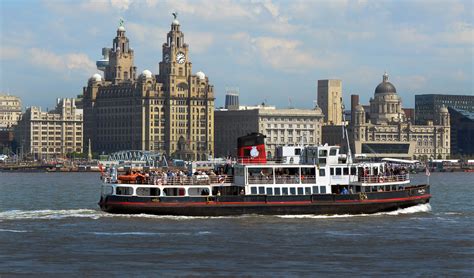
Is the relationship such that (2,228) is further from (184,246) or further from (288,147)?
(288,147)

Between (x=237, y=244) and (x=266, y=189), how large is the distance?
15.5 m

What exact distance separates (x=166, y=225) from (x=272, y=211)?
8612mm

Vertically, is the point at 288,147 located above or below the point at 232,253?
above

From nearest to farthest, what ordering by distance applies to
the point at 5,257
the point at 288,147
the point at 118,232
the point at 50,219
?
the point at 5,257, the point at 118,232, the point at 50,219, the point at 288,147

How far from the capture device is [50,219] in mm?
74500

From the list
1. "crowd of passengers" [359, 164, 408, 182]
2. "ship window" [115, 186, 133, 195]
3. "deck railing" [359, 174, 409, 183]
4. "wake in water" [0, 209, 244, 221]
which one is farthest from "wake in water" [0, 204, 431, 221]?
"crowd of passengers" [359, 164, 408, 182]

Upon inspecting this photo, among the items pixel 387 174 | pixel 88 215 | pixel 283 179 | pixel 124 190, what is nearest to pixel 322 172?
pixel 283 179

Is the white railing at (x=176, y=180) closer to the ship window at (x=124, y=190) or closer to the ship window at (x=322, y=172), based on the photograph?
the ship window at (x=124, y=190)

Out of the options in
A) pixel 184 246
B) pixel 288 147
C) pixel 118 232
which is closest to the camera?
Result: pixel 184 246

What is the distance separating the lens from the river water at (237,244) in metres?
53.0

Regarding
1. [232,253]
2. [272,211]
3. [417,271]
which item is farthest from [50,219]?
[417,271]

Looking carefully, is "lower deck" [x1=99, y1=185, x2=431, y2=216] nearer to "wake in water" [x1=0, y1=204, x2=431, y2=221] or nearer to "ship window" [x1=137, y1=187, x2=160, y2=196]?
"wake in water" [x1=0, y1=204, x2=431, y2=221]

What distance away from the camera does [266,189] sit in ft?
251

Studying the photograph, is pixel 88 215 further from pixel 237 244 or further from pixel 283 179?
pixel 237 244
